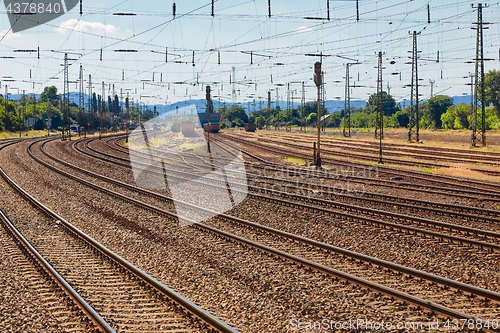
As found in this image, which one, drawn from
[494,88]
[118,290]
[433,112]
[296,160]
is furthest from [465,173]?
[433,112]

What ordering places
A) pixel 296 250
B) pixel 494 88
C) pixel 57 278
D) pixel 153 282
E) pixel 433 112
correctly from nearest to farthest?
pixel 153 282, pixel 57 278, pixel 296 250, pixel 494 88, pixel 433 112

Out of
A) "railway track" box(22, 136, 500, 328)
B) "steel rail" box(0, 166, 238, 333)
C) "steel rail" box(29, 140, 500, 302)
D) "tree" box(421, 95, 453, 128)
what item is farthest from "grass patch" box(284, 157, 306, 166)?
"tree" box(421, 95, 453, 128)

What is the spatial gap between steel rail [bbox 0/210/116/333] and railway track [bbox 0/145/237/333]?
0.53 ft

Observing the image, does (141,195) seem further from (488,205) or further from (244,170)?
(488,205)

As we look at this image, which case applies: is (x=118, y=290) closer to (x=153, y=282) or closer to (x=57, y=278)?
(x=153, y=282)

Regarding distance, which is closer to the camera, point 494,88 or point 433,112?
point 494,88

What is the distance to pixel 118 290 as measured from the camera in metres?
9.59

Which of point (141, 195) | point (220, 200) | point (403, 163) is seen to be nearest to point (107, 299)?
point (220, 200)

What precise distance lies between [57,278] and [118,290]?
130 centimetres

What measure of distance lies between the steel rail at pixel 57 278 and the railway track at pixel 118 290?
0.16 meters

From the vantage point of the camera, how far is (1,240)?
1339cm

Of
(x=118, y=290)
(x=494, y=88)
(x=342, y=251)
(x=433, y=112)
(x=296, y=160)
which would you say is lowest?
(x=118, y=290)

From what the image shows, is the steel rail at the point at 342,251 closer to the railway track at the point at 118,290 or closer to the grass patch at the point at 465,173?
the railway track at the point at 118,290

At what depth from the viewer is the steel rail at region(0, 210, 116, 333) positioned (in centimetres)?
781
